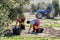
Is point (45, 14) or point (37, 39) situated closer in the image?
point (37, 39)

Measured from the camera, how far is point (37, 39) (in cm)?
1153

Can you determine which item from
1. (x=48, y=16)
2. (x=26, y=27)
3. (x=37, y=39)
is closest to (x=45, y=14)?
(x=48, y=16)

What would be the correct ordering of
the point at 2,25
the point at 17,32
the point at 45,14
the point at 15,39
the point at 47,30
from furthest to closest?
the point at 45,14, the point at 47,30, the point at 17,32, the point at 15,39, the point at 2,25

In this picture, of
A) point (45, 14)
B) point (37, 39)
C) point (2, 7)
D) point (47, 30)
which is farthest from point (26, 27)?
point (2, 7)

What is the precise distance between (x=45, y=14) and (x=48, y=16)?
0.33 meters

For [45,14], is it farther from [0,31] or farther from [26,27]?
[0,31]

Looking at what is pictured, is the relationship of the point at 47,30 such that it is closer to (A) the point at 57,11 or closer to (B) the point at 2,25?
(A) the point at 57,11

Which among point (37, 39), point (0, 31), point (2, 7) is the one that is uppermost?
point (2, 7)

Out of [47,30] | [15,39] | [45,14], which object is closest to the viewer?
[15,39]

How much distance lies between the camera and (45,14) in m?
21.5

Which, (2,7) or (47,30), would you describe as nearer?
(2,7)

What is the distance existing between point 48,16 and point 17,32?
8.76m

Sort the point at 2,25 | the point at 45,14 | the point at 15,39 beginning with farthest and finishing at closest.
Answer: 1. the point at 45,14
2. the point at 15,39
3. the point at 2,25

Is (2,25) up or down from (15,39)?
up
